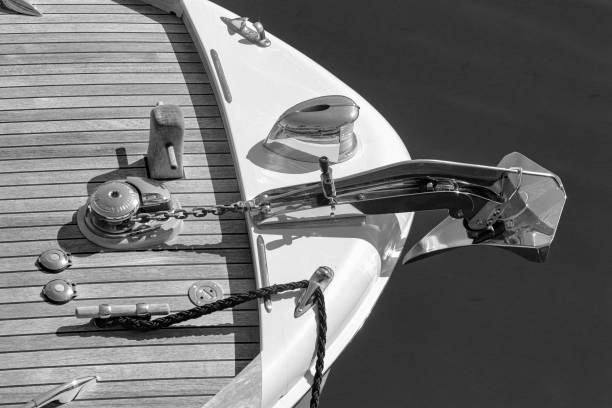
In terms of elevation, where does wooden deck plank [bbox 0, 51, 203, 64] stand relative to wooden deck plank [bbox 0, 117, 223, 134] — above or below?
above

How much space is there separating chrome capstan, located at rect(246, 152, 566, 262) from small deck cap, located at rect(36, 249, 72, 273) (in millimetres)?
728

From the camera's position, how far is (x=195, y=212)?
3234 millimetres

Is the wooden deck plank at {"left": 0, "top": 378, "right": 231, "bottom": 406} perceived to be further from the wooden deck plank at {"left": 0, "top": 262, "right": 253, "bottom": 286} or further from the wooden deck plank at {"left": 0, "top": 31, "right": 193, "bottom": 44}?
the wooden deck plank at {"left": 0, "top": 31, "right": 193, "bottom": 44}

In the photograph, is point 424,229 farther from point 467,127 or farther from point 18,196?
point 18,196

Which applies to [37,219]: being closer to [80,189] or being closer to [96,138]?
[80,189]

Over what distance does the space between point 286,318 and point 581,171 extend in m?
2.86

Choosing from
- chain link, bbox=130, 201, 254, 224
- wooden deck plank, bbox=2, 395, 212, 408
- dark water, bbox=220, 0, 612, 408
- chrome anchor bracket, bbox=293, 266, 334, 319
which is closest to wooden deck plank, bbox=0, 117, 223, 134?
chain link, bbox=130, 201, 254, 224

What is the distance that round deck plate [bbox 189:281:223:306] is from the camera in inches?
121

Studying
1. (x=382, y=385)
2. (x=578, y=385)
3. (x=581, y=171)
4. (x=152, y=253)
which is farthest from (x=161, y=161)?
(x=581, y=171)

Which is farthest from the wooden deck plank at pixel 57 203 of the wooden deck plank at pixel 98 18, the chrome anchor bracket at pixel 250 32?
the wooden deck plank at pixel 98 18

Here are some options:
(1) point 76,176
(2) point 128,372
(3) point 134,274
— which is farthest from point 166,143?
(2) point 128,372

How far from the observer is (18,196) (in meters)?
3.33

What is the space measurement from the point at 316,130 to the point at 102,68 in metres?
1.11

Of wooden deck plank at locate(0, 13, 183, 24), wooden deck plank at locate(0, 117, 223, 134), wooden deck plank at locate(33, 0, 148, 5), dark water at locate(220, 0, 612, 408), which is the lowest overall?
dark water at locate(220, 0, 612, 408)
